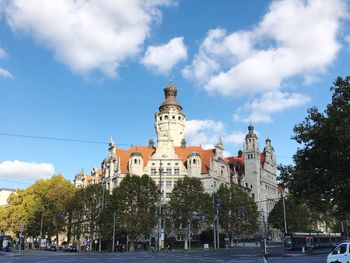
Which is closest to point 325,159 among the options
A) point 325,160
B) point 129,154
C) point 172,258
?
point 325,160

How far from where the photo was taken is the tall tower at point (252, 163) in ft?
392

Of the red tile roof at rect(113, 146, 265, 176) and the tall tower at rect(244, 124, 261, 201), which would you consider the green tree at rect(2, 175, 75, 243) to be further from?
the tall tower at rect(244, 124, 261, 201)

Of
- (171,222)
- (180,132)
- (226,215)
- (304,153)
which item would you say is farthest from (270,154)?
(304,153)

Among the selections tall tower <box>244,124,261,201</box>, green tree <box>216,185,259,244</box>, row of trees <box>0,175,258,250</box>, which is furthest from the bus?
tall tower <box>244,124,261,201</box>

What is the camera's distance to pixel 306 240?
7506cm

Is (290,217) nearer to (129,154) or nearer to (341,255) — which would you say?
(129,154)

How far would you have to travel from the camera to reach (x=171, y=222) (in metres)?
81.1

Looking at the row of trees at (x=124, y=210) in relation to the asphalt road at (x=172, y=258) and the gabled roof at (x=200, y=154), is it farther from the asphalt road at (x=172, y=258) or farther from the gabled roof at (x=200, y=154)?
the asphalt road at (x=172, y=258)

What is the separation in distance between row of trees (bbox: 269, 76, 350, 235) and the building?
191 feet

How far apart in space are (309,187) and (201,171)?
75.0m

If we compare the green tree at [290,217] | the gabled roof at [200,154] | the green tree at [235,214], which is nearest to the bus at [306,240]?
the green tree at [235,214]

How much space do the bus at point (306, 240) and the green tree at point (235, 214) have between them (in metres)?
12.6

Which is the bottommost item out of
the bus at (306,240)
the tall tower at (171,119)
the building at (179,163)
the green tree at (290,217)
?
the bus at (306,240)

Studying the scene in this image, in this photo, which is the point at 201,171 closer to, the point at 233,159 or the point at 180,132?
the point at 180,132
